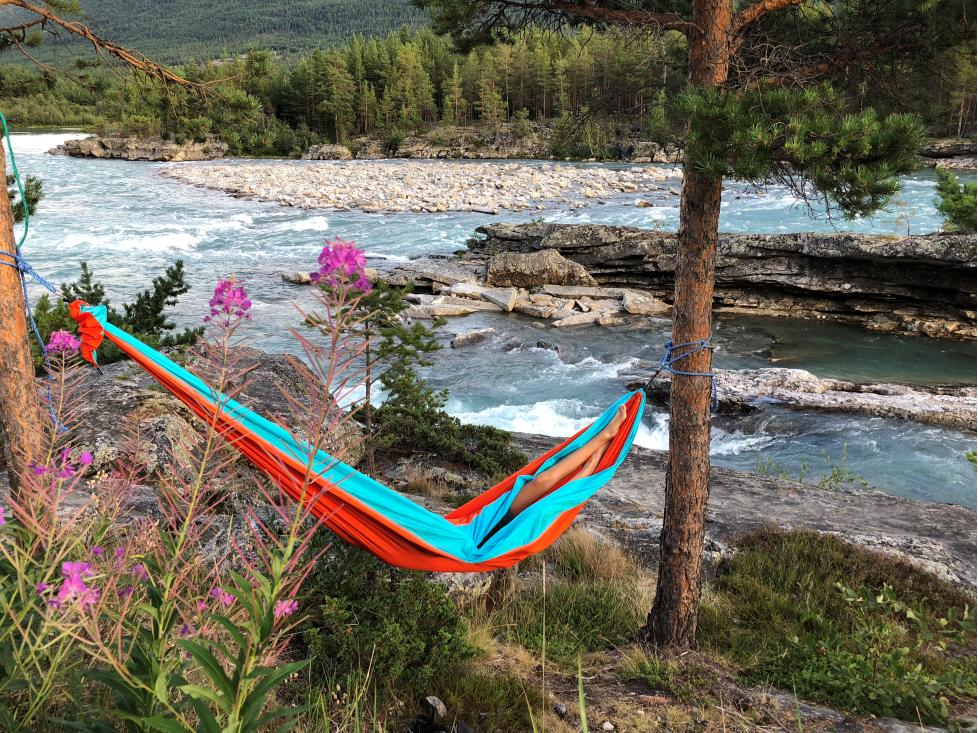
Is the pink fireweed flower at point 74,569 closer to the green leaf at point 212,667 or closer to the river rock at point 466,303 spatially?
the green leaf at point 212,667

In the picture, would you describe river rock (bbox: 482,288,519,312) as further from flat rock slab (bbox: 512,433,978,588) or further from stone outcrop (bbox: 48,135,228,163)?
stone outcrop (bbox: 48,135,228,163)

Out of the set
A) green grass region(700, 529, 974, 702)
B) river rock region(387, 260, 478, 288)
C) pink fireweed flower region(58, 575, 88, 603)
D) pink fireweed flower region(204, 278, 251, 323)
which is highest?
pink fireweed flower region(204, 278, 251, 323)

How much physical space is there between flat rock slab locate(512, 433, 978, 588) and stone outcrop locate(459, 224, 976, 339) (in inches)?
249

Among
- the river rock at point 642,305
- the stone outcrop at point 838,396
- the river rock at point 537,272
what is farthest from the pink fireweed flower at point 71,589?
the river rock at point 537,272

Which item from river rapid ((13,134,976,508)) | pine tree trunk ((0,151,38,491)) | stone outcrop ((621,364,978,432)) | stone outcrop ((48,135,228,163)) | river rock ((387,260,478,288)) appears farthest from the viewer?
stone outcrop ((48,135,228,163))

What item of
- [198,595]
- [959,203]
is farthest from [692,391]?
[959,203]

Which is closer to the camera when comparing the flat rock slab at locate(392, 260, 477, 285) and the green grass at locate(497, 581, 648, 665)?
the green grass at locate(497, 581, 648, 665)

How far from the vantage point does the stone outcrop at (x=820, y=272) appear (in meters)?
10.2

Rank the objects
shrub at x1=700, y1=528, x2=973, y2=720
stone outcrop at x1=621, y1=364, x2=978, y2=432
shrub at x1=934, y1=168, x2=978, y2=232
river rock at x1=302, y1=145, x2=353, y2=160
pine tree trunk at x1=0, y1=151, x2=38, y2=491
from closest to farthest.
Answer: pine tree trunk at x1=0, y1=151, x2=38, y2=491, shrub at x1=700, y1=528, x2=973, y2=720, stone outcrop at x1=621, y1=364, x2=978, y2=432, shrub at x1=934, y1=168, x2=978, y2=232, river rock at x1=302, y1=145, x2=353, y2=160

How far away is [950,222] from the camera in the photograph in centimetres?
1030

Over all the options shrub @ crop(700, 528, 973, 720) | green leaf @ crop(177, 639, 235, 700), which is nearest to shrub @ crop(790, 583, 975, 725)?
shrub @ crop(700, 528, 973, 720)

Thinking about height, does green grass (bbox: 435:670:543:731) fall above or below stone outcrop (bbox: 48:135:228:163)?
below

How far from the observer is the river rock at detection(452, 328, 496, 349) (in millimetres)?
10062

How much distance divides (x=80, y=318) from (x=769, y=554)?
153 inches
